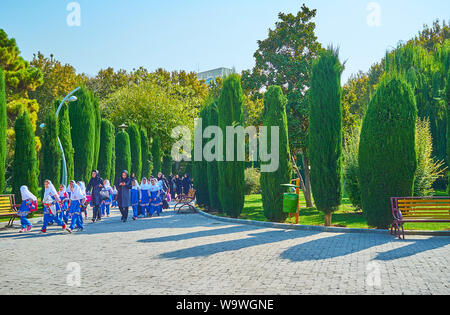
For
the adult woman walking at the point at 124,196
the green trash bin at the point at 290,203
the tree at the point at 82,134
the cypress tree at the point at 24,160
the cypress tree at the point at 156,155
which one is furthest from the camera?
the cypress tree at the point at 156,155

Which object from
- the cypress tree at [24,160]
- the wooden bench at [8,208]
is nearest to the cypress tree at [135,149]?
the cypress tree at [24,160]

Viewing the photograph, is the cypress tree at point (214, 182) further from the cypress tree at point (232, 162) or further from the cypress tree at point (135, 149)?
the cypress tree at point (135, 149)

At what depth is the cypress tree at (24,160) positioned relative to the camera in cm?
1816

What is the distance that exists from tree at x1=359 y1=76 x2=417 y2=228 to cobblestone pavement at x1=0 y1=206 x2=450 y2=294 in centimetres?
126

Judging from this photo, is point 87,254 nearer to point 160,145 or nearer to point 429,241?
point 429,241

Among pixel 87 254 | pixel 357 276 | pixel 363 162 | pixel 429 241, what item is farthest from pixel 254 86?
pixel 357 276

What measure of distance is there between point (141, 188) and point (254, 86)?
30.7 feet

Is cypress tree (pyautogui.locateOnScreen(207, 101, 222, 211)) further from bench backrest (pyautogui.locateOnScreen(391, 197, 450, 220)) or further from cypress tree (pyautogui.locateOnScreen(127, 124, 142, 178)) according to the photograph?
cypress tree (pyautogui.locateOnScreen(127, 124, 142, 178))

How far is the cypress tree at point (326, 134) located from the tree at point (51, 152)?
1304cm

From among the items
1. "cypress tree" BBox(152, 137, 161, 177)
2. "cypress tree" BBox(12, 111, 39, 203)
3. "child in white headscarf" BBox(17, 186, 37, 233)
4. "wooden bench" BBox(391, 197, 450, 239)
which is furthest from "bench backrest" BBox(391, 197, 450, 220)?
"cypress tree" BBox(152, 137, 161, 177)

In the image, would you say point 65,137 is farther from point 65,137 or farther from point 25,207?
point 25,207

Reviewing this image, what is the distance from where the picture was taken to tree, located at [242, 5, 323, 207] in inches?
918

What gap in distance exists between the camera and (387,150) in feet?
41.5

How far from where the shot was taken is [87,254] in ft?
31.0
